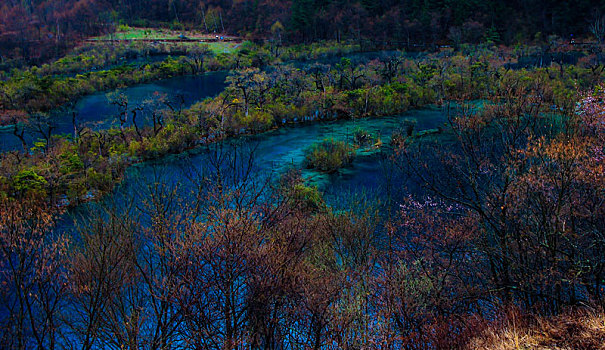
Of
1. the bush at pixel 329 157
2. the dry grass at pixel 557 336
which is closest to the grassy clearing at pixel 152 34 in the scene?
the bush at pixel 329 157

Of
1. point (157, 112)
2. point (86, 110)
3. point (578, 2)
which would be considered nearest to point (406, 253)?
point (157, 112)

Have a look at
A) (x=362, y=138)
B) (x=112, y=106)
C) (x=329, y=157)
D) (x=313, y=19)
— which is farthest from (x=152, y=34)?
(x=329, y=157)

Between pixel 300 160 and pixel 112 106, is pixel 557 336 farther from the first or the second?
pixel 112 106

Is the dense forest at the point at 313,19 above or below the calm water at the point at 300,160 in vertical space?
above

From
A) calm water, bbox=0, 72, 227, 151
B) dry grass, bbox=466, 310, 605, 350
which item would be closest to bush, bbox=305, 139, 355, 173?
calm water, bbox=0, 72, 227, 151

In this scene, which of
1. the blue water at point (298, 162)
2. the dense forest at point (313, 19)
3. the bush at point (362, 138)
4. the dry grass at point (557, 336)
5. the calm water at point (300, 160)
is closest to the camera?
the dry grass at point (557, 336)

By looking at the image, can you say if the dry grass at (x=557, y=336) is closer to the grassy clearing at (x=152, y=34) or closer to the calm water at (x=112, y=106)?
the calm water at (x=112, y=106)
